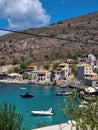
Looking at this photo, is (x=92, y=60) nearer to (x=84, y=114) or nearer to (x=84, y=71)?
(x=84, y=71)

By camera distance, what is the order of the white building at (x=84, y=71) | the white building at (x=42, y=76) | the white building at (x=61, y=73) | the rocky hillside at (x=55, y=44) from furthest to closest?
1. the rocky hillside at (x=55, y=44)
2. the white building at (x=42, y=76)
3. the white building at (x=61, y=73)
4. the white building at (x=84, y=71)

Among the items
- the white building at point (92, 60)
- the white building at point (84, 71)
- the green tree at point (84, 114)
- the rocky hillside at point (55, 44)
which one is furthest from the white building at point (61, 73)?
the green tree at point (84, 114)

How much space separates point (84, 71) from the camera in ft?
294

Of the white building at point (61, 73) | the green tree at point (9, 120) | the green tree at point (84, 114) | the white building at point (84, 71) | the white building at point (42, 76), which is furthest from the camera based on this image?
the white building at point (42, 76)

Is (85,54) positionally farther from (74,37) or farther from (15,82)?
(15,82)

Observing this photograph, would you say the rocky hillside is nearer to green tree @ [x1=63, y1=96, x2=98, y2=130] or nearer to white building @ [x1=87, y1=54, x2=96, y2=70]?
white building @ [x1=87, y1=54, x2=96, y2=70]

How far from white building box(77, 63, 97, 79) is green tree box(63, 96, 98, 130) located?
3219 inches

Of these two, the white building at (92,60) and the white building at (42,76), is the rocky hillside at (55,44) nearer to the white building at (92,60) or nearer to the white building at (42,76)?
the white building at (92,60)

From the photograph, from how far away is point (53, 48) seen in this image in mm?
123000

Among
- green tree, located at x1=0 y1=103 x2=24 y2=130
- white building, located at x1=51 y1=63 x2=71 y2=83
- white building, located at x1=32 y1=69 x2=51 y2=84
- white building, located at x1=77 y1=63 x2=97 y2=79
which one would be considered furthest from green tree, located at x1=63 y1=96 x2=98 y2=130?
white building, located at x1=32 y1=69 x2=51 y2=84

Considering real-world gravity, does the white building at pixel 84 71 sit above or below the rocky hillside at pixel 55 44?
below

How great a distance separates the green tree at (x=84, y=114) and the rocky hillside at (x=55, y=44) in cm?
10348

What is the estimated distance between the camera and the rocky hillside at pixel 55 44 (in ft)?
378

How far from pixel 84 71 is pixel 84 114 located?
8361 centimetres
